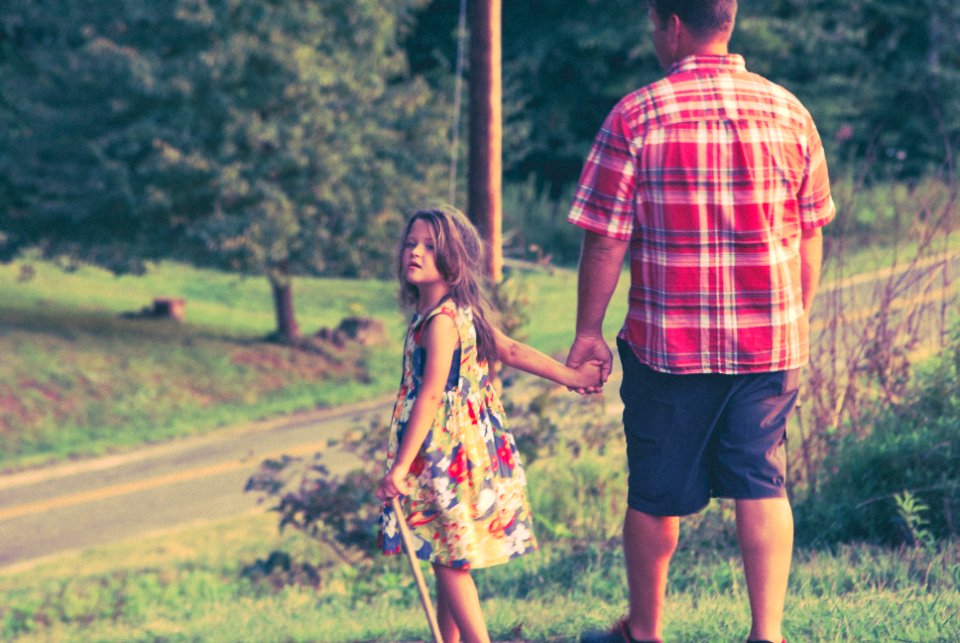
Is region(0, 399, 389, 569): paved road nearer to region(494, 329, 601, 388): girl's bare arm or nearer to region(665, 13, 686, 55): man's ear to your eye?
region(494, 329, 601, 388): girl's bare arm

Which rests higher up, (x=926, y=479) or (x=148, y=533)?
(x=926, y=479)

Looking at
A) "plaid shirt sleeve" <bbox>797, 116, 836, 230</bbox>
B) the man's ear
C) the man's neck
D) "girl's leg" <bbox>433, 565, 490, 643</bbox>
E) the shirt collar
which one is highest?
the man's ear

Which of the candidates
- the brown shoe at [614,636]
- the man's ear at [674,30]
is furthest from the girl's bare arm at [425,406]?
the man's ear at [674,30]

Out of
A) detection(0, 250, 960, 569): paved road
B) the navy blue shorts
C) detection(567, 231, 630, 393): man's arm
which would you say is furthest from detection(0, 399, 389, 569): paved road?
the navy blue shorts

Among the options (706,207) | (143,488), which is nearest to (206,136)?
(143,488)

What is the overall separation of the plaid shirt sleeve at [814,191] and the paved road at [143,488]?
700 cm

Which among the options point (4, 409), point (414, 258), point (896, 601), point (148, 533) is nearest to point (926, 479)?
point (896, 601)

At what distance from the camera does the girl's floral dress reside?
11.6 feet

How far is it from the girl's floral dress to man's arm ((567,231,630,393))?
0.35 meters

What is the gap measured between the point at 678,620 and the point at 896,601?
0.73 m

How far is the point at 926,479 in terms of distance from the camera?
5746 millimetres

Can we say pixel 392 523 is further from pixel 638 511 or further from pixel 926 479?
pixel 926 479

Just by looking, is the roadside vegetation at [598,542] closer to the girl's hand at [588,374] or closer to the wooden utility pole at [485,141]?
the wooden utility pole at [485,141]

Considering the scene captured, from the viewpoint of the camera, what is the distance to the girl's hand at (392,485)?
343cm
